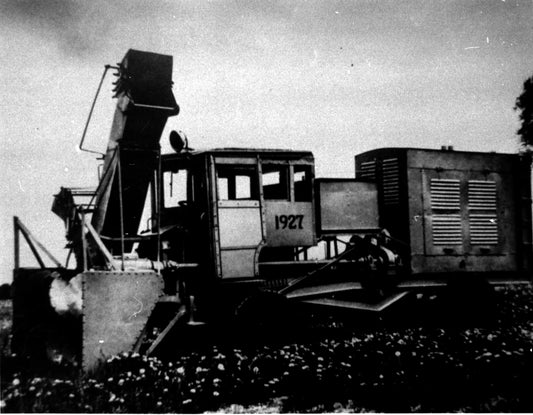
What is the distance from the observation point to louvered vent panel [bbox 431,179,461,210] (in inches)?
392

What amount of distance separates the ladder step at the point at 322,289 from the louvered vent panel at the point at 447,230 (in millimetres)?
1794

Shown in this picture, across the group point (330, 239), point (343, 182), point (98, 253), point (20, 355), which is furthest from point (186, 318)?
point (343, 182)

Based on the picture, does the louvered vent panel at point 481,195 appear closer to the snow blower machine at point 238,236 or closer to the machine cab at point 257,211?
the snow blower machine at point 238,236

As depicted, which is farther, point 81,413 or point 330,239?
point 330,239

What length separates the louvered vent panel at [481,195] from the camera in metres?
10.3

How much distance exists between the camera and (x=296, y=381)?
258 inches

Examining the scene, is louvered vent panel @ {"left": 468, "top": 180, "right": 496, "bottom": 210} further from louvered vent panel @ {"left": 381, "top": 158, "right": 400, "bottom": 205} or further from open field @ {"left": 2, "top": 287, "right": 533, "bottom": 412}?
open field @ {"left": 2, "top": 287, "right": 533, "bottom": 412}

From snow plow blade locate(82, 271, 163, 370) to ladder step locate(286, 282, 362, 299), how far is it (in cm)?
239

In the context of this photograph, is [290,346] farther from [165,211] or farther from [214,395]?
[165,211]

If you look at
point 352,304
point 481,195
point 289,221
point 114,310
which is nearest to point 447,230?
point 481,195

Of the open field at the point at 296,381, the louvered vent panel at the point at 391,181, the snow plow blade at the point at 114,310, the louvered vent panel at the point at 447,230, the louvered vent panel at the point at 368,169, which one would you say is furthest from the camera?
the louvered vent panel at the point at 368,169

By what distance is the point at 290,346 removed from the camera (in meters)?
7.74

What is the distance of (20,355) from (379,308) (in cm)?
513

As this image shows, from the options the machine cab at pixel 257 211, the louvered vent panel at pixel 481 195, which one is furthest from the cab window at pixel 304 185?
the louvered vent panel at pixel 481 195
